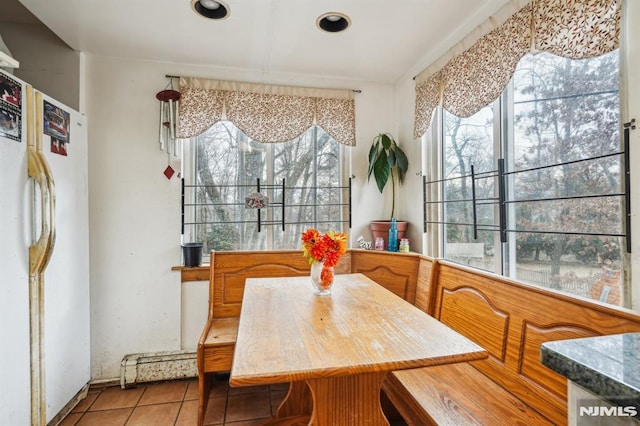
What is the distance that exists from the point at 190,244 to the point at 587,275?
2.44 metres

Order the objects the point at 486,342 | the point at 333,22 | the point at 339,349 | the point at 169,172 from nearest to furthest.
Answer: the point at 339,349 → the point at 486,342 → the point at 333,22 → the point at 169,172

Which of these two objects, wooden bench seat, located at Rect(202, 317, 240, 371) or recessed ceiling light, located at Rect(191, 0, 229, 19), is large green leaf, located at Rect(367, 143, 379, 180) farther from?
wooden bench seat, located at Rect(202, 317, 240, 371)

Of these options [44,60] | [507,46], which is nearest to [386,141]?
[507,46]

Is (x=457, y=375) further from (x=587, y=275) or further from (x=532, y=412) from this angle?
(x=587, y=275)

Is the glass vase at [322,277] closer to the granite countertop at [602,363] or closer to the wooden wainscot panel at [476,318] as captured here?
the wooden wainscot panel at [476,318]

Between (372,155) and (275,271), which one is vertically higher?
(372,155)

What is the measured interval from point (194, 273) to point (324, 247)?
4.45ft

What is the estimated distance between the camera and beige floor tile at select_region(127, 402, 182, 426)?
75.4 inches

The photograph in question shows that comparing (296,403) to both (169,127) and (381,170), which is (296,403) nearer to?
(381,170)

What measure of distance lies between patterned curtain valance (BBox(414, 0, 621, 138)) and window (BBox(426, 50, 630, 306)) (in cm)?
15

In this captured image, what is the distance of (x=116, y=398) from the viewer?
85.7 inches

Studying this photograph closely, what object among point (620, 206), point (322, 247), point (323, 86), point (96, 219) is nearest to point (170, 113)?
point (96, 219)

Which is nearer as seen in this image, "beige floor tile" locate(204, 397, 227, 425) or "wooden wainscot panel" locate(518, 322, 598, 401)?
"wooden wainscot panel" locate(518, 322, 598, 401)

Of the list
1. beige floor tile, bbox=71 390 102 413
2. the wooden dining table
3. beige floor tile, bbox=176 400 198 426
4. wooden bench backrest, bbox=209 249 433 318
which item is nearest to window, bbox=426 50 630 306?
wooden bench backrest, bbox=209 249 433 318
